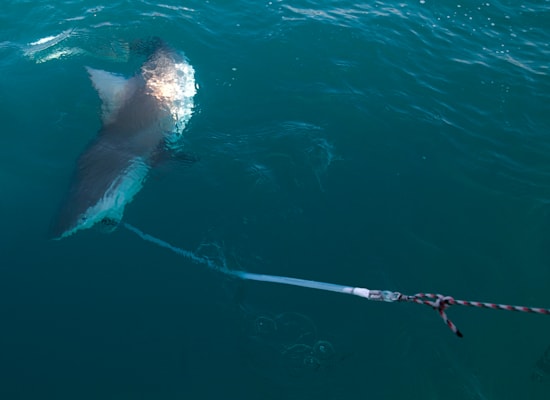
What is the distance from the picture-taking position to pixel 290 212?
29.9 feet

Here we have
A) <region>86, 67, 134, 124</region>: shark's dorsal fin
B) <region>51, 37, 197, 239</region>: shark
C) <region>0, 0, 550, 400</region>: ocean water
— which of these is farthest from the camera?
<region>86, 67, 134, 124</region>: shark's dorsal fin

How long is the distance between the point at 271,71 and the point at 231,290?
22.5ft

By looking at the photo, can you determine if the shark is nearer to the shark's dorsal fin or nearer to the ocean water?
the shark's dorsal fin

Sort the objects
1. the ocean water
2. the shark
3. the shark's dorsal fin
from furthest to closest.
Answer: the shark's dorsal fin → the shark → the ocean water

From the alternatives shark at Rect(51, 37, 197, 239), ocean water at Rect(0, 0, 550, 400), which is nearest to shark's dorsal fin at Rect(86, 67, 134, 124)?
shark at Rect(51, 37, 197, 239)

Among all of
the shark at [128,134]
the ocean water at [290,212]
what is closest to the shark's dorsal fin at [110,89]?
the shark at [128,134]

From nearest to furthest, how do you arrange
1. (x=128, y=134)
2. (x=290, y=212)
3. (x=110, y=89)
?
1. (x=290, y=212)
2. (x=128, y=134)
3. (x=110, y=89)

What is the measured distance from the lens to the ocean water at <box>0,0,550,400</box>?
714 cm

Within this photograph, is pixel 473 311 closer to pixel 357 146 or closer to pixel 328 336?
pixel 328 336

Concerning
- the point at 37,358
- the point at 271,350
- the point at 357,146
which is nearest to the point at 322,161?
the point at 357,146

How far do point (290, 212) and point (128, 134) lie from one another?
4.05 m

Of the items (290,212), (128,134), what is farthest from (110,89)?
(290,212)

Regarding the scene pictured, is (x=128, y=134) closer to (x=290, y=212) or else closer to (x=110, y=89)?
(x=110, y=89)

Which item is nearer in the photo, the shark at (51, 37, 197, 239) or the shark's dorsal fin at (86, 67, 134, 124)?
the shark at (51, 37, 197, 239)
